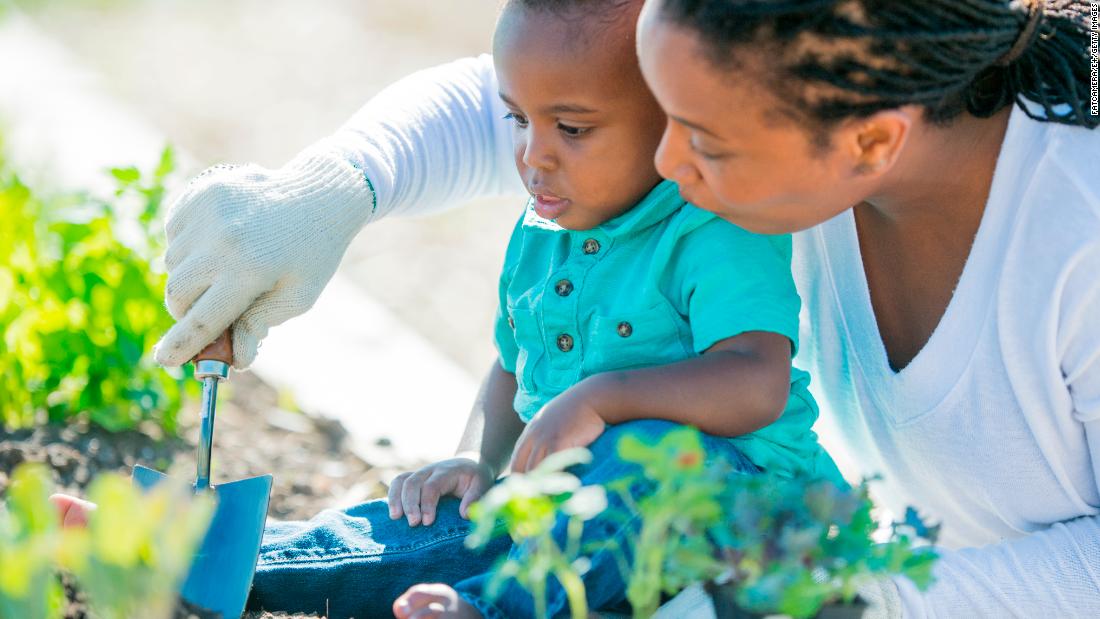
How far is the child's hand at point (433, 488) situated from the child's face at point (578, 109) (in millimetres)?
408

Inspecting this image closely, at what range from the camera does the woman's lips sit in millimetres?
1926

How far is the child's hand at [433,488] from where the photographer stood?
6.53 feet

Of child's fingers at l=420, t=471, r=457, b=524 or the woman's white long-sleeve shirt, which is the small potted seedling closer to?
the woman's white long-sleeve shirt

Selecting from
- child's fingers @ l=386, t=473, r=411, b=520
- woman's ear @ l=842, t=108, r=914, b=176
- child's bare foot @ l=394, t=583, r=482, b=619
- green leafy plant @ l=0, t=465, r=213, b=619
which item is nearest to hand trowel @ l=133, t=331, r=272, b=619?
child's fingers @ l=386, t=473, r=411, b=520

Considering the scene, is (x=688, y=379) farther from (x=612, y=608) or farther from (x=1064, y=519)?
(x=1064, y=519)

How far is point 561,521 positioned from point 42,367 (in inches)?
58.4

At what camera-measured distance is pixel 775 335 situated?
1773 mm

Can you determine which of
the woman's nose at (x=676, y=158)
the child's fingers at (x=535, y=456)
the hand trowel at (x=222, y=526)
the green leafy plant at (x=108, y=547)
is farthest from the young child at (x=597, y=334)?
the green leafy plant at (x=108, y=547)

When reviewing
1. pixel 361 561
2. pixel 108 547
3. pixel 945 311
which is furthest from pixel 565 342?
pixel 108 547

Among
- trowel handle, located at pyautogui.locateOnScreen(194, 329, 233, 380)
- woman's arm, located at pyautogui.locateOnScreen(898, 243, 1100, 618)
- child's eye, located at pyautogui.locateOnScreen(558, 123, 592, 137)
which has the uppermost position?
child's eye, located at pyautogui.locateOnScreen(558, 123, 592, 137)

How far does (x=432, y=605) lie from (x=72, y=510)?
59 cm

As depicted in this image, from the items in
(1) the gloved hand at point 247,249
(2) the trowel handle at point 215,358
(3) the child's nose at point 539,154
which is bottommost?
(2) the trowel handle at point 215,358

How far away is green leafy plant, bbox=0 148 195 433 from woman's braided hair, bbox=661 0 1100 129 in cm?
144

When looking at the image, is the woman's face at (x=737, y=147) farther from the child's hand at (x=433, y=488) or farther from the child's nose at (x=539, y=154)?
the child's hand at (x=433, y=488)
